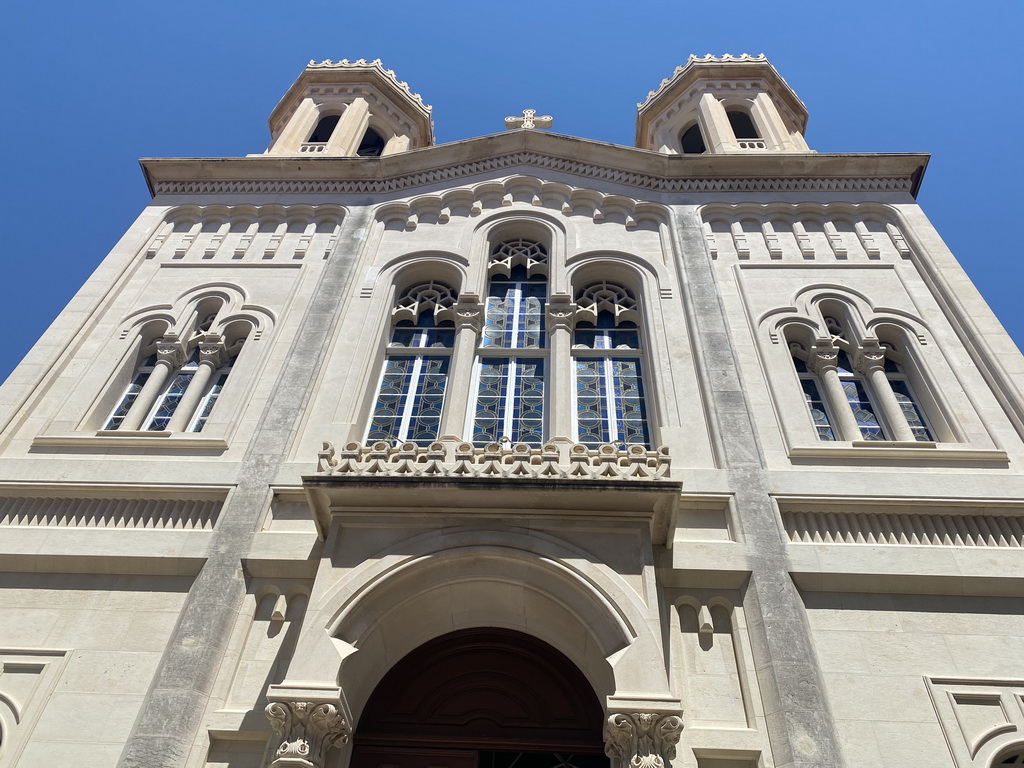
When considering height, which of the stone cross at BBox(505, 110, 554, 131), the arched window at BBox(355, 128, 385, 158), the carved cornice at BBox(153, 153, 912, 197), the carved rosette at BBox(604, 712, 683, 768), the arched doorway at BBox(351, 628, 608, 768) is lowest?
the carved rosette at BBox(604, 712, 683, 768)

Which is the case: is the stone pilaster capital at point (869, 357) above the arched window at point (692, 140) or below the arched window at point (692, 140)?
below

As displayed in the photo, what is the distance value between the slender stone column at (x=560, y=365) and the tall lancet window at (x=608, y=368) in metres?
0.26

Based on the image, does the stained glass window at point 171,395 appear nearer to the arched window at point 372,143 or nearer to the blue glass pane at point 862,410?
the blue glass pane at point 862,410

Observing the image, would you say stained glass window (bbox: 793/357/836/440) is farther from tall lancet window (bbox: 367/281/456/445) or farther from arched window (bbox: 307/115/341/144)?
arched window (bbox: 307/115/341/144)

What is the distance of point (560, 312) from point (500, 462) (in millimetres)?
4466

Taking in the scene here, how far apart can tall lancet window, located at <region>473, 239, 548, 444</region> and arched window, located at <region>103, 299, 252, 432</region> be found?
12.7 ft

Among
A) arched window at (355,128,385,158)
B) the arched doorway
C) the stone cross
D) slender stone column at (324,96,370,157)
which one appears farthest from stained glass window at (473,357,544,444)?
arched window at (355,128,385,158)

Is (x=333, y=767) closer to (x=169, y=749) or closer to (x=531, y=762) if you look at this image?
(x=169, y=749)

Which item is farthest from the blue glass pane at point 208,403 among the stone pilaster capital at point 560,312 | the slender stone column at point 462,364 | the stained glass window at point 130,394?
the stone pilaster capital at point 560,312

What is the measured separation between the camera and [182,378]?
39.8 feet

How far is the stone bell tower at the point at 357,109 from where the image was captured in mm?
20672

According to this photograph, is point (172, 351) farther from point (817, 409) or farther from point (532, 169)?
point (817, 409)

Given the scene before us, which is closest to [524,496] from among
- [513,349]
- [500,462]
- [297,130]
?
[500,462]

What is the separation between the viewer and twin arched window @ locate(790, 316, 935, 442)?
10602mm
